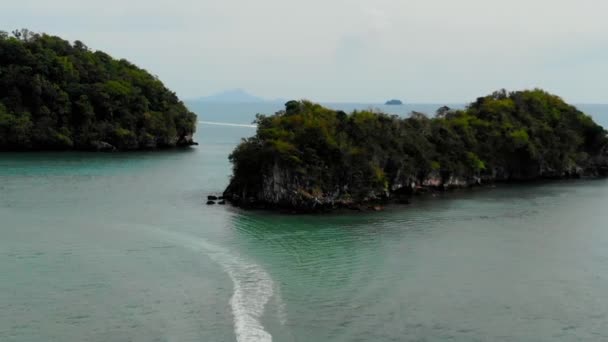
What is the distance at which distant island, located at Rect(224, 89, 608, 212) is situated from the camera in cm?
3859

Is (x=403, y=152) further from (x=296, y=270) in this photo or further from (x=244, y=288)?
(x=244, y=288)

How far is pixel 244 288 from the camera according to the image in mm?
22625

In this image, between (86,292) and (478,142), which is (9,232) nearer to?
(86,292)

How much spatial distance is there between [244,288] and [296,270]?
3034 millimetres

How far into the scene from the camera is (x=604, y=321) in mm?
20031

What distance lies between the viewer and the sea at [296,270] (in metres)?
19.1

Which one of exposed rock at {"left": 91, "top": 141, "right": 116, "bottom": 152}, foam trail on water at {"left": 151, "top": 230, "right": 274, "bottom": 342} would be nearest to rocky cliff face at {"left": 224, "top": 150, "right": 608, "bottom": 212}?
foam trail on water at {"left": 151, "top": 230, "right": 274, "bottom": 342}

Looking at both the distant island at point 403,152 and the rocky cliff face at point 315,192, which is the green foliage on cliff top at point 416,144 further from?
the rocky cliff face at point 315,192

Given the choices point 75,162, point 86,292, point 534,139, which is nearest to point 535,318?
point 86,292

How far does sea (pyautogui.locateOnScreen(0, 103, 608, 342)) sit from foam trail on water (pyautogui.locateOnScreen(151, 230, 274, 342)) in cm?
8

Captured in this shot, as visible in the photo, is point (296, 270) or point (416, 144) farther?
point (416, 144)

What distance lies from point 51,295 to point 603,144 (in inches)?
2057

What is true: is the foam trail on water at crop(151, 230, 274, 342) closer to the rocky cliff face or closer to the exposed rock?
the rocky cliff face

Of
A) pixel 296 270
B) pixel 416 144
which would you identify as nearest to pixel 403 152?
pixel 416 144
